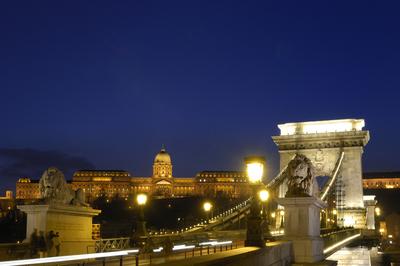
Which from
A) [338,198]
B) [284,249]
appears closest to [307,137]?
[338,198]

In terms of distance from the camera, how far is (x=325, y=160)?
83.1m

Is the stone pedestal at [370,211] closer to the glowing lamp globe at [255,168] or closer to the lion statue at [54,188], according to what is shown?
the lion statue at [54,188]

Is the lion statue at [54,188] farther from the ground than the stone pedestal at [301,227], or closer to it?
farther from the ground

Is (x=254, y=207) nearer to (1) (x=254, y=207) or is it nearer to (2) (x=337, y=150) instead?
(1) (x=254, y=207)

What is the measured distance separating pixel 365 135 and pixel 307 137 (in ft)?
25.4

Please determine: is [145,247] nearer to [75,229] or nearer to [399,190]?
[75,229]

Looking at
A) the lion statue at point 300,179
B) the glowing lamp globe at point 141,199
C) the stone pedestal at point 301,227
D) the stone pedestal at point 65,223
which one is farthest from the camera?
the glowing lamp globe at point 141,199

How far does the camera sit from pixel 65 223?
24188 millimetres

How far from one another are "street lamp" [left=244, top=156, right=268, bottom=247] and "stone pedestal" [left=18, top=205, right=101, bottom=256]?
8250mm

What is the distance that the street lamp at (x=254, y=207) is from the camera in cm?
1736

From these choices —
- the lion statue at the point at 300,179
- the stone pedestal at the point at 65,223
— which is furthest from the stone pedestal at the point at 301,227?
the stone pedestal at the point at 65,223

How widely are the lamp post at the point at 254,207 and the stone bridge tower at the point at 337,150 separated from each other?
60711 mm

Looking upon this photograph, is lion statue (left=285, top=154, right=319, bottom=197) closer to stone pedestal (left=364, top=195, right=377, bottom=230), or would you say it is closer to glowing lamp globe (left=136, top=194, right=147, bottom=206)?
glowing lamp globe (left=136, top=194, right=147, bottom=206)

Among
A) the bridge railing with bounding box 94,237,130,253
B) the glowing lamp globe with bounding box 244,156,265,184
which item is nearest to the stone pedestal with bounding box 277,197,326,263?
the glowing lamp globe with bounding box 244,156,265,184
